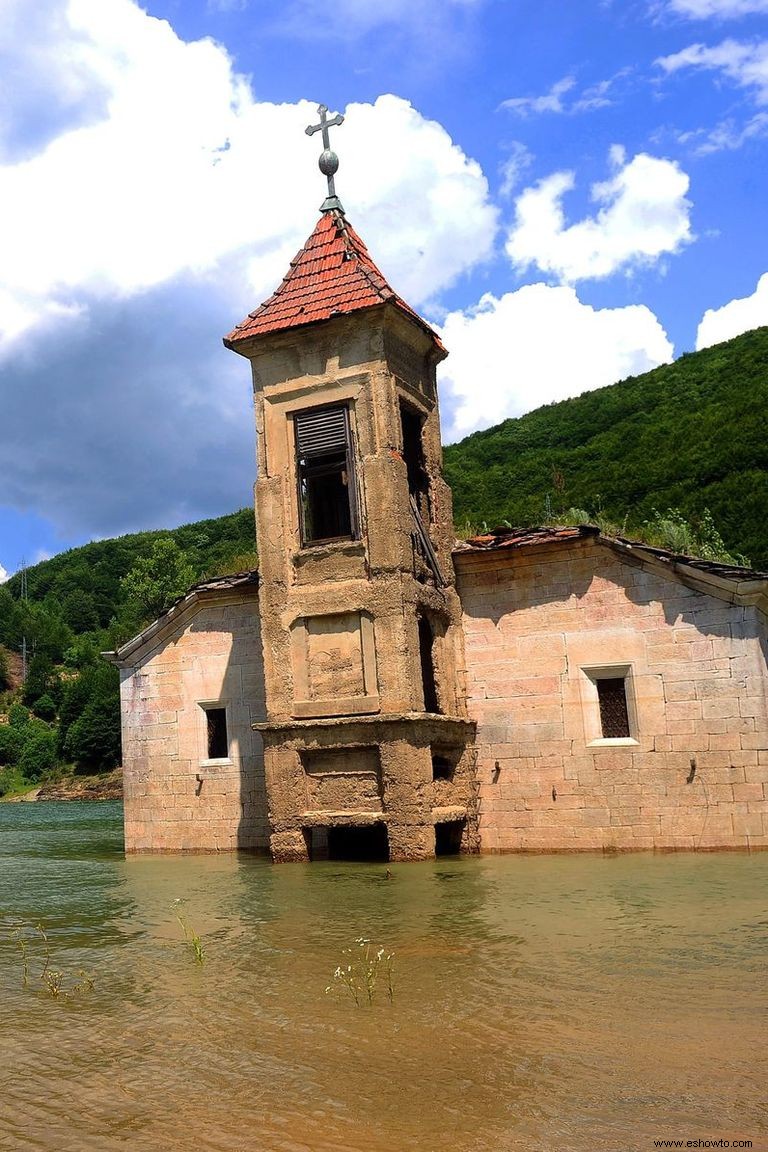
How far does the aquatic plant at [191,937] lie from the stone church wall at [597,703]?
5.90 metres

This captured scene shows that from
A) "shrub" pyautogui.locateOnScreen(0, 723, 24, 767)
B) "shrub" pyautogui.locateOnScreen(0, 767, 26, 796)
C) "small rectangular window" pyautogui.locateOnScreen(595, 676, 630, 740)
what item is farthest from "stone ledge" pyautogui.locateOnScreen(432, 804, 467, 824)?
"shrub" pyautogui.locateOnScreen(0, 723, 24, 767)

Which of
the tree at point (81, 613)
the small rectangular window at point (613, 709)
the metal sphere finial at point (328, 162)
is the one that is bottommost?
the small rectangular window at point (613, 709)

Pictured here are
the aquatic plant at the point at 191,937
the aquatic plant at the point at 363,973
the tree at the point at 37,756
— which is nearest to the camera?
the aquatic plant at the point at 363,973

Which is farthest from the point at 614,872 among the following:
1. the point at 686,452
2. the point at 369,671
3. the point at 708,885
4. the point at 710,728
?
the point at 686,452

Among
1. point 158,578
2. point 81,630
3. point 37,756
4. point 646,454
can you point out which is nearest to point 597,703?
point 646,454

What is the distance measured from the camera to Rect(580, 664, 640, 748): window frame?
47.2ft

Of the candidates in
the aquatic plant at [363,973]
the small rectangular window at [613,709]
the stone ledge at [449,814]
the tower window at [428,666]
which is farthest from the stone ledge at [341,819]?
the aquatic plant at [363,973]

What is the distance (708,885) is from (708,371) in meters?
43.2

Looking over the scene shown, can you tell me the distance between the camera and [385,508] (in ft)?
48.7

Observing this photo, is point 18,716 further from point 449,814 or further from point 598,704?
point 598,704

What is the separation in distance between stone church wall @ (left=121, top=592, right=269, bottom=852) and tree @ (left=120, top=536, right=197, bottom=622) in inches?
1831

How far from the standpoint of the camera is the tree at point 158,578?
6444 centimetres
